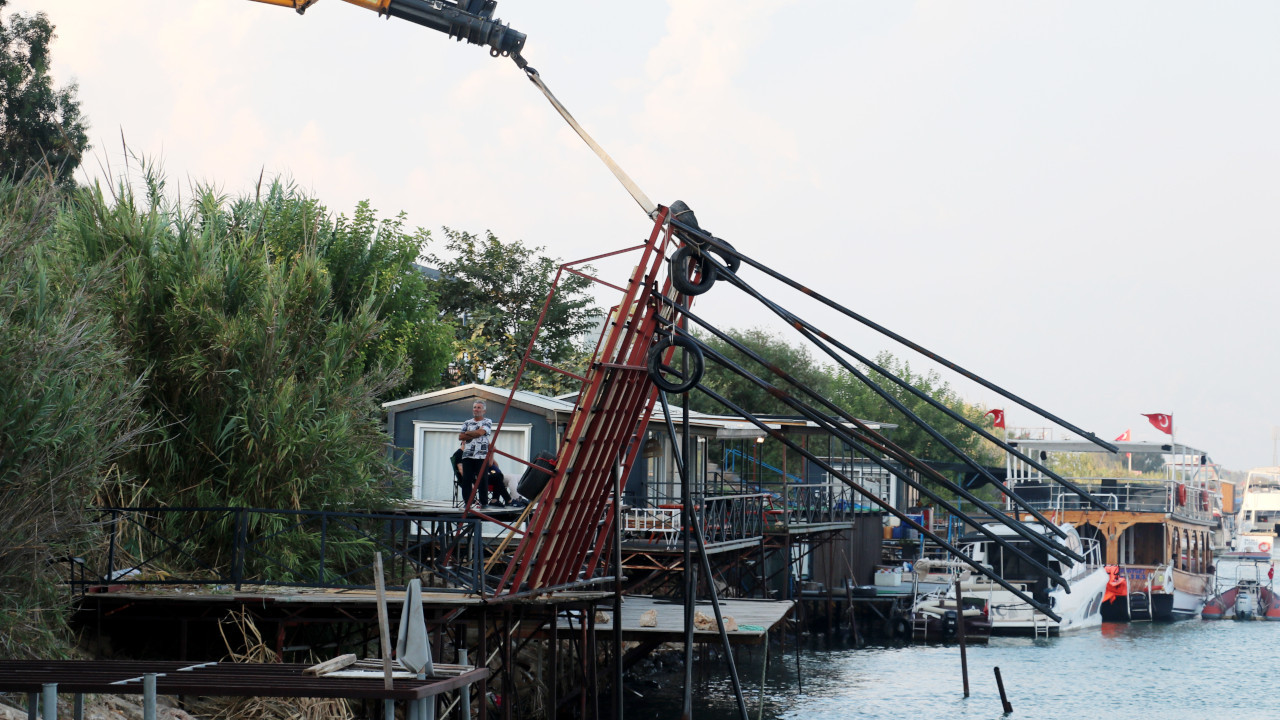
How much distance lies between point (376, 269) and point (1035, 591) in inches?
1022

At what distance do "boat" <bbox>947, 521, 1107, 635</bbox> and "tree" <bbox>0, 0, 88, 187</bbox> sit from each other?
94.4 feet

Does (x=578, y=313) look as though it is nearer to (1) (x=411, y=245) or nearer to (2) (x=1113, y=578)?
(1) (x=411, y=245)

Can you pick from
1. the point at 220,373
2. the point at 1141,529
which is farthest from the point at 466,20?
the point at 1141,529

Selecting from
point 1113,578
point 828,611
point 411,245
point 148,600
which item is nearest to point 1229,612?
point 1113,578

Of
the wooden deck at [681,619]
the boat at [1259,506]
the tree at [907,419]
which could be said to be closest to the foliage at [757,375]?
the tree at [907,419]

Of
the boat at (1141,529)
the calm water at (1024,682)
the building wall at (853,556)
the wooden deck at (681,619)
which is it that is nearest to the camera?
the wooden deck at (681,619)

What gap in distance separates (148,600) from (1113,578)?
4006cm

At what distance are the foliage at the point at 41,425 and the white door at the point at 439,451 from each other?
10.1 m

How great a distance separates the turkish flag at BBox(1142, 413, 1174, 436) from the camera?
155 ft

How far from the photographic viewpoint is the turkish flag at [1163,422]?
1863 inches

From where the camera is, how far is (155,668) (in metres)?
9.45

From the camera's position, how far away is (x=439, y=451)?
2433cm

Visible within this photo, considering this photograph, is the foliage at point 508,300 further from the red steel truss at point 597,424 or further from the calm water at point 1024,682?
the red steel truss at point 597,424

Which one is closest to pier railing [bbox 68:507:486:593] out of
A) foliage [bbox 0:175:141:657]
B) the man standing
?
foliage [bbox 0:175:141:657]
